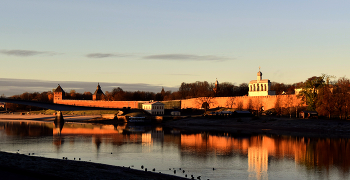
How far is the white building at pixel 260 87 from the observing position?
12512 centimetres

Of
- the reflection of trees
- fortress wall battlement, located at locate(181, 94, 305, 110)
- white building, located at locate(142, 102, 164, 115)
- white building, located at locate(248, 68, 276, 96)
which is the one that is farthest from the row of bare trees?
white building, located at locate(142, 102, 164, 115)

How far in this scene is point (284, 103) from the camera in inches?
3836

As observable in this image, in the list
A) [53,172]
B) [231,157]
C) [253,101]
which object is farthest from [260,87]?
[53,172]

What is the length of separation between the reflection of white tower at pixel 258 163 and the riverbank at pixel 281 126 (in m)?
18.0

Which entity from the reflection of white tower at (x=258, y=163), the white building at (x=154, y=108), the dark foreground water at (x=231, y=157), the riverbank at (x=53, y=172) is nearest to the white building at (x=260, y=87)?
the white building at (x=154, y=108)

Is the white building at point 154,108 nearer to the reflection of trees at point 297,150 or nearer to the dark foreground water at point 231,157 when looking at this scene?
the reflection of trees at point 297,150

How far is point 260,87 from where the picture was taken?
127188 millimetres

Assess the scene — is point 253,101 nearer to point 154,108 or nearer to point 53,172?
point 154,108

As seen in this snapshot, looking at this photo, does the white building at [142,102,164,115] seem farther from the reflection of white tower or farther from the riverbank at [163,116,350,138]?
the reflection of white tower

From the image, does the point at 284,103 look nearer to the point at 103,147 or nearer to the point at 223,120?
the point at 223,120

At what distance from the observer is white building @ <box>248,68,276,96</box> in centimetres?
12512

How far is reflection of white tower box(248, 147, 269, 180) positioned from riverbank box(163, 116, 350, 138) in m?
18.0

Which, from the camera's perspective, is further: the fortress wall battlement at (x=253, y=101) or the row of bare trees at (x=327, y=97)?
the fortress wall battlement at (x=253, y=101)

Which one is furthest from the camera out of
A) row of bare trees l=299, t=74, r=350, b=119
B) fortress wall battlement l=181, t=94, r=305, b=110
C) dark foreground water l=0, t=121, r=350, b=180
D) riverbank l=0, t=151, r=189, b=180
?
fortress wall battlement l=181, t=94, r=305, b=110
